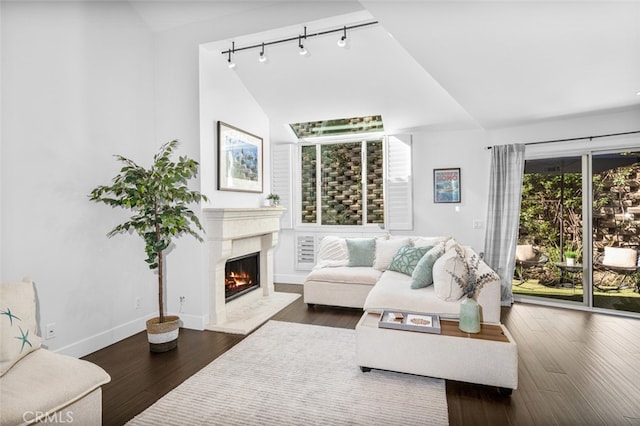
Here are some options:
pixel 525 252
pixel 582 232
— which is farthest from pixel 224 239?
pixel 582 232

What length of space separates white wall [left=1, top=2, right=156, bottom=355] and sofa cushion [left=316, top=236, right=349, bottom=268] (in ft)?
7.43

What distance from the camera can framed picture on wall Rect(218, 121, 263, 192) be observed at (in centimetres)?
385

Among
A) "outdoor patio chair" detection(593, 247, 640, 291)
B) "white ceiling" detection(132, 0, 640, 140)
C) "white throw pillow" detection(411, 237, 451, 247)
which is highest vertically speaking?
"white ceiling" detection(132, 0, 640, 140)

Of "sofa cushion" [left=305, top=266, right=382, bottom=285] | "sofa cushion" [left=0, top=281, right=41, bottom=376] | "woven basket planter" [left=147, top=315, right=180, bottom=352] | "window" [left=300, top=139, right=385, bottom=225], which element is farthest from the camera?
"window" [left=300, top=139, right=385, bottom=225]

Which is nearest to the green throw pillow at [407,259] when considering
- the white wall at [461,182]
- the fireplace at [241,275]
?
the white wall at [461,182]

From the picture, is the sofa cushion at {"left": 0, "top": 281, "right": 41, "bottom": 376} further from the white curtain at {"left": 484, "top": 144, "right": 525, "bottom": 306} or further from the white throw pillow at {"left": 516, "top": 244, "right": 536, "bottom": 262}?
the white throw pillow at {"left": 516, "top": 244, "right": 536, "bottom": 262}

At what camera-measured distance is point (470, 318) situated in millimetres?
2414

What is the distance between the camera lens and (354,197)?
5.39 meters

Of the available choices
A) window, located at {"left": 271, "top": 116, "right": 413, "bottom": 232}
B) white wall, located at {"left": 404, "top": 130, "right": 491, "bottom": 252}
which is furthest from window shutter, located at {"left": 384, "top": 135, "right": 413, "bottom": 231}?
white wall, located at {"left": 404, "top": 130, "right": 491, "bottom": 252}

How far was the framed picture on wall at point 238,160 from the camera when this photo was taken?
12.6 feet

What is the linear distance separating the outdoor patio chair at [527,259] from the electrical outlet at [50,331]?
5326 millimetres

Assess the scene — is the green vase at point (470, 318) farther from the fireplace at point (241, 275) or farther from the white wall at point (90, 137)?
the fireplace at point (241, 275)

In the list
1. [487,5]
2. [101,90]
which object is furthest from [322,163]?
[487,5]

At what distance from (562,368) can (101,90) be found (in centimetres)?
467
